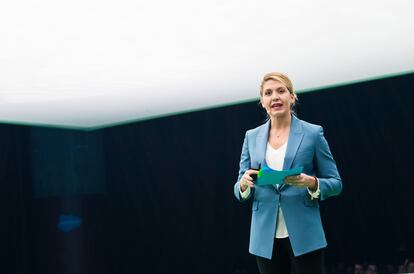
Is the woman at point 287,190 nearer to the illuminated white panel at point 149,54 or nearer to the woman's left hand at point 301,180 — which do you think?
the woman's left hand at point 301,180

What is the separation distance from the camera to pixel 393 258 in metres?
3.65

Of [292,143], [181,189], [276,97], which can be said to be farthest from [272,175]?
[181,189]

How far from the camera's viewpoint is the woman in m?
2.01

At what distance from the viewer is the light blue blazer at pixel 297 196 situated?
79.6 inches

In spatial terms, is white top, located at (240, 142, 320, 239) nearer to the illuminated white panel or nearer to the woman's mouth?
the woman's mouth

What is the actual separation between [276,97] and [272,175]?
1.04 ft

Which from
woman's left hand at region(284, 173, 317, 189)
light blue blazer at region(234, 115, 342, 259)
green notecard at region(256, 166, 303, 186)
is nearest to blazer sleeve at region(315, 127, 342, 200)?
light blue blazer at region(234, 115, 342, 259)

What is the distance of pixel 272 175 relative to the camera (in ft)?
6.40

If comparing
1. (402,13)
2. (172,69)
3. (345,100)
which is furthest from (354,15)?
(172,69)

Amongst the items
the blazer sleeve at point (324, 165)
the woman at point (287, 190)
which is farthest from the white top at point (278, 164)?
the blazer sleeve at point (324, 165)

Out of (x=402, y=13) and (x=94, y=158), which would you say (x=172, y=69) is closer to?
(x=94, y=158)

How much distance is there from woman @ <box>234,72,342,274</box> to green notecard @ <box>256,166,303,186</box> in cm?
3

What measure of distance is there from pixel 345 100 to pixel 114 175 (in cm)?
185

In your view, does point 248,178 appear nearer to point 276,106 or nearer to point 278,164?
point 278,164
